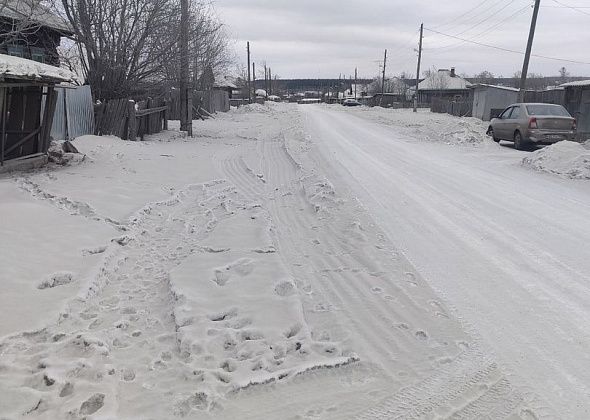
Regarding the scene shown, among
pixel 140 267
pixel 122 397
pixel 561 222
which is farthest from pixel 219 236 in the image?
pixel 561 222

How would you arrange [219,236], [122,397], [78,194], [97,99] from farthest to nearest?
[97,99] < [78,194] < [219,236] < [122,397]

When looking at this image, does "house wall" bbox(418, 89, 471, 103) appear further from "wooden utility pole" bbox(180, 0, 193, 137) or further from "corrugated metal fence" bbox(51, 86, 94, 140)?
"corrugated metal fence" bbox(51, 86, 94, 140)

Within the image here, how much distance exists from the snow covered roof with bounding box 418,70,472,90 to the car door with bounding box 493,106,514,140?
2853 inches

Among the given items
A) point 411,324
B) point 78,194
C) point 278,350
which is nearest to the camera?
point 278,350

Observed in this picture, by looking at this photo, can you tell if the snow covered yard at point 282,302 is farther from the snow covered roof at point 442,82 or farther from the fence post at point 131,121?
the snow covered roof at point 442,82

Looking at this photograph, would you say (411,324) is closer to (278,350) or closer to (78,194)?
(278,350)

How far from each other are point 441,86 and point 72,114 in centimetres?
8361

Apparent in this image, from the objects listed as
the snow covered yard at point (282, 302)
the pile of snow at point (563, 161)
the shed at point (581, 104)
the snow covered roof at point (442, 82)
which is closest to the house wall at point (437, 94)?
the snow covered roof at point (442, 82)

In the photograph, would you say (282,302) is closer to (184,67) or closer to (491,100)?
(184,67)

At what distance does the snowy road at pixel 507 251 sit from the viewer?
11.4 feet

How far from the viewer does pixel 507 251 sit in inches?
223

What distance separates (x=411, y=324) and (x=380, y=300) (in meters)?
0.50

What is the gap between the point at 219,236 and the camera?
6.19m

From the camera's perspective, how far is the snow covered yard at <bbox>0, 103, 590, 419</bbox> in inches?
119
